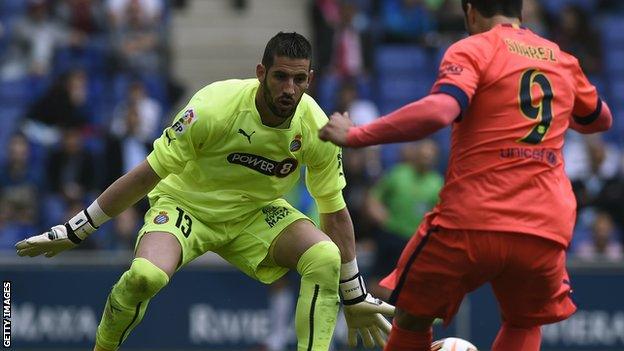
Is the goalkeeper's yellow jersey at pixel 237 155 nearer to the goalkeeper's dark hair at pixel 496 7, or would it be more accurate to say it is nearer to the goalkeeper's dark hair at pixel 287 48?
the goalkeeper's dark hair at pixel 287 48

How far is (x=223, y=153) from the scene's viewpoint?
314 inches

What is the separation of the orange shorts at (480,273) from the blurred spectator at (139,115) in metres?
7.82

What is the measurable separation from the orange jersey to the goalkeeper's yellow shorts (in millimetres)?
1714

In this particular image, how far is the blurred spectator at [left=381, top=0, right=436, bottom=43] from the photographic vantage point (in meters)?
16.9

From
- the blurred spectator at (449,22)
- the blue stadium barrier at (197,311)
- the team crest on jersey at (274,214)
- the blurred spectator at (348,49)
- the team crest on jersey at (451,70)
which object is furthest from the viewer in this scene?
the blurred spectator at (449,22)

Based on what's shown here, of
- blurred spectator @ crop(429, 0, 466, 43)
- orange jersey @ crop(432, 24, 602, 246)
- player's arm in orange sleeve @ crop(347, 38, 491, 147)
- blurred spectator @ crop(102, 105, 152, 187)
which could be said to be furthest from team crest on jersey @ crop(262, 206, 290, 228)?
blurred spectator @ crop(429, 0, 466, 43)

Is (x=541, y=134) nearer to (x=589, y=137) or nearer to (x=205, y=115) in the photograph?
(x=205, y=115)

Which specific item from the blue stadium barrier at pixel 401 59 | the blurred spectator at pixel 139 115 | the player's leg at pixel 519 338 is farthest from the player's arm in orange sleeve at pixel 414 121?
Answer: the blue stadium barrier at pixel 401 59

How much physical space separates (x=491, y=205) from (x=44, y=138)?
903 cm

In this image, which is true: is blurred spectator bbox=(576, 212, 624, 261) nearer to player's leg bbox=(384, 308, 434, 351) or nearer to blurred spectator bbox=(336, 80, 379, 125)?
blurred spectator bbox=(336, 80, 379, 125)

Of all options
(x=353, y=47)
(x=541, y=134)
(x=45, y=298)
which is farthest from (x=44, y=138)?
(x=541, y=134)

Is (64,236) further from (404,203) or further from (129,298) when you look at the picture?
(404,203)

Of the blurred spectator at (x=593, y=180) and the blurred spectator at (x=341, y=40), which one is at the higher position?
the blurred spectator at (x=341, y=40)

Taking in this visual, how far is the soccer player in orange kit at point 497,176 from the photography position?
657cm
